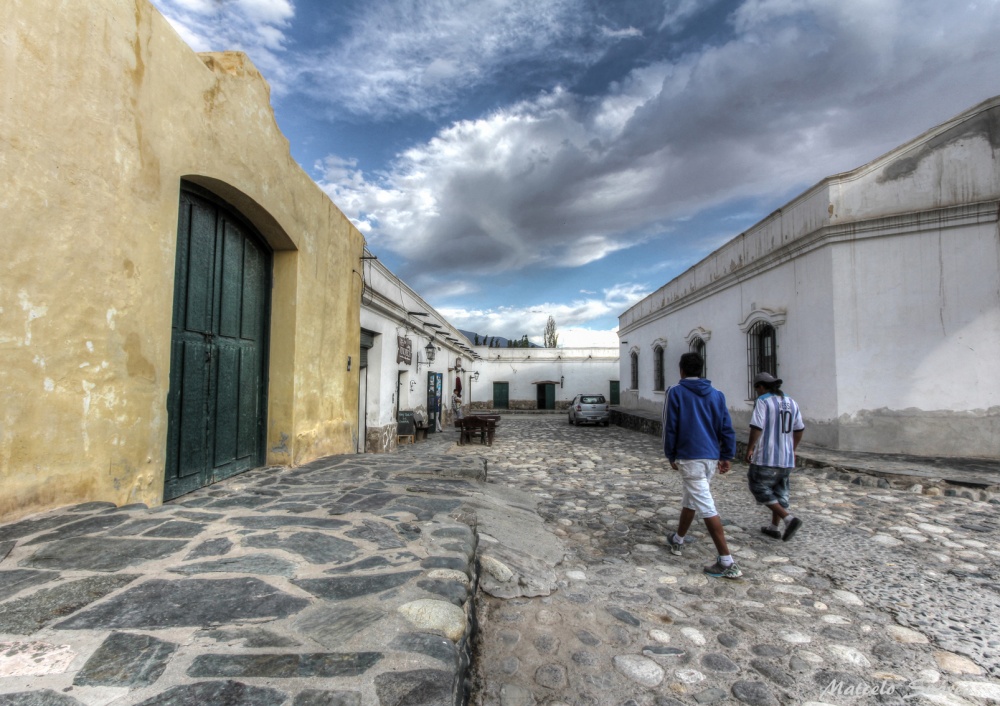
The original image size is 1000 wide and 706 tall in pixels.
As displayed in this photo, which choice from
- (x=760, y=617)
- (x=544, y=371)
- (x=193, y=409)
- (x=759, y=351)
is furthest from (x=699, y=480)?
(x=544, y=371)

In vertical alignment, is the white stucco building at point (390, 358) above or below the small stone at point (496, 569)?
above

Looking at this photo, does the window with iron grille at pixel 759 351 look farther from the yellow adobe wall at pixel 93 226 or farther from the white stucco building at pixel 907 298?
the yellow adobe wall at pixel 93 226

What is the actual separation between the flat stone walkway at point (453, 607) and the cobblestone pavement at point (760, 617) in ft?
0.05

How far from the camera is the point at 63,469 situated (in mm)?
2666

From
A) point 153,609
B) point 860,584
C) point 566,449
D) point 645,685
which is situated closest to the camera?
point 153,609

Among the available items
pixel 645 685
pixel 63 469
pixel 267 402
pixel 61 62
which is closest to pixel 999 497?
pixel 645 685

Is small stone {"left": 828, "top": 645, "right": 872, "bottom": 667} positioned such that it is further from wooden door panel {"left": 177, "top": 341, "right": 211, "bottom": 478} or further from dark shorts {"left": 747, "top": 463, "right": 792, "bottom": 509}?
wooden door panel {"left": 177, "top": 341, "right": 211, "bottom": 478}

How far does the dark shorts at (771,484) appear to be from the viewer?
425 cm

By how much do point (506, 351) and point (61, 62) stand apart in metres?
26.3

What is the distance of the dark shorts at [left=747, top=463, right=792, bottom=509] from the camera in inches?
167

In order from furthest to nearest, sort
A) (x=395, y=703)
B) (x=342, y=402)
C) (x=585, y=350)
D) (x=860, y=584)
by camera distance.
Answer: (x=585, y=350)
(x=342, y=402)
(x=860, y=584)
(x=395, y=703)

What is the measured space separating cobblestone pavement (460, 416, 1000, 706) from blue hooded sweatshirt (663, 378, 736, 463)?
0.88m

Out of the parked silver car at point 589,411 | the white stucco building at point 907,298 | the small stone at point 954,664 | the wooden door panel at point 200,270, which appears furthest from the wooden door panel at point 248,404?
the parked silver car at point 589,411

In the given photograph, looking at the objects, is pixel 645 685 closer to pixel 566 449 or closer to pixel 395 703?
pixel 395 703
